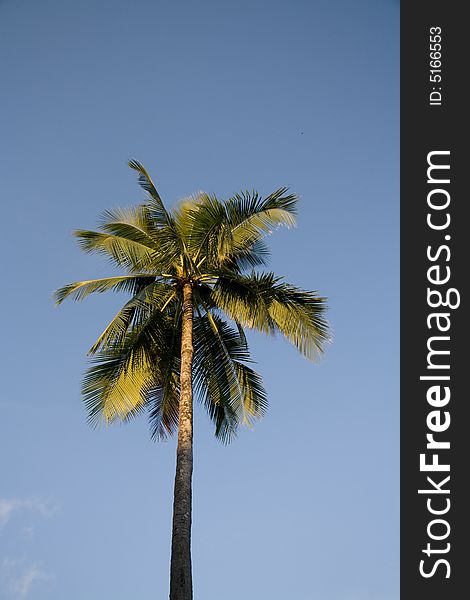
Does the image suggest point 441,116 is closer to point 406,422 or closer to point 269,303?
point 406,422

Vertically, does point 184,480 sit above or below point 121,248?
below

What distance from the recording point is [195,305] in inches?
766

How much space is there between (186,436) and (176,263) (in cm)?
404

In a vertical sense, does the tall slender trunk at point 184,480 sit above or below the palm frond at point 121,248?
below

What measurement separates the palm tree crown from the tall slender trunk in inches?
31.2

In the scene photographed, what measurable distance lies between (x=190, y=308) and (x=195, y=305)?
0.94m

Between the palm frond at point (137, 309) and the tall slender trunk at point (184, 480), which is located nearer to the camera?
the tall slender trunk at point (184, 480)

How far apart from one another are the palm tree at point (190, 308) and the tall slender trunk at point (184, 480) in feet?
0.18

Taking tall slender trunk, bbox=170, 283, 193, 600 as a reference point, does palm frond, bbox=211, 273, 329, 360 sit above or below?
above

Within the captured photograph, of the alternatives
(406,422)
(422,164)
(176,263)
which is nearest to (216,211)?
(176,263)

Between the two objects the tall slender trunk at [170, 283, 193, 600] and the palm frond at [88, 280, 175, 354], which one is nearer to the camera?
→ the tall slender trunk at [170, 283, 193, 600]

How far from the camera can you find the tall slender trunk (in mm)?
14695

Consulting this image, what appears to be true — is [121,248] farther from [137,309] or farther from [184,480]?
[184,480]

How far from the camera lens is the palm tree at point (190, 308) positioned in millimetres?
18500
